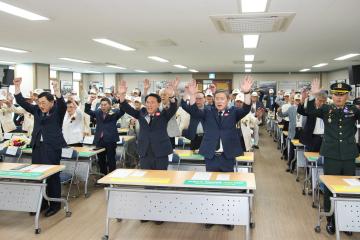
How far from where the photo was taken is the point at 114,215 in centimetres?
348

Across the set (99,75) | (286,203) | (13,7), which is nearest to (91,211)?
(286,203)

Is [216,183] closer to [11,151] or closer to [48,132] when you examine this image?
[48,132]

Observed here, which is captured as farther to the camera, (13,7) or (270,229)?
(13,7)

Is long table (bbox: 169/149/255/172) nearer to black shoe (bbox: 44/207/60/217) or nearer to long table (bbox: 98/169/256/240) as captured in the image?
long table (bbox: 98/169/256/240)

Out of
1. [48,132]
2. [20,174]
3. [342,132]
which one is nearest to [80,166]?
[48,132]

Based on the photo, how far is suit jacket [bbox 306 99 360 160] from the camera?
3695 mm

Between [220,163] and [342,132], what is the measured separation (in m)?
1.44

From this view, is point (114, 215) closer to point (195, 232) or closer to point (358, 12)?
point (195, 232)

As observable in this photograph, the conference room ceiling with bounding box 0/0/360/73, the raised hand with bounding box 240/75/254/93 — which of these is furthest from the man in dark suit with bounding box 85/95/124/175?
the raised hand with bounding box 240/75/254/93

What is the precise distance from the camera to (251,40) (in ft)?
24.7

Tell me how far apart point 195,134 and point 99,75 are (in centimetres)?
1602

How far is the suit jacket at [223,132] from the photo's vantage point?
3580mm

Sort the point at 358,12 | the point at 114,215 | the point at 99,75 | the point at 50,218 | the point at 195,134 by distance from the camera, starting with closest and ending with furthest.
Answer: the point at 114,215 < the point at 50,218 < the point at 358,12 < the point at 195,134 < the point at 99,75

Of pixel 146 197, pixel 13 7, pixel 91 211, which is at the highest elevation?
pixel 13 7
